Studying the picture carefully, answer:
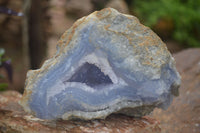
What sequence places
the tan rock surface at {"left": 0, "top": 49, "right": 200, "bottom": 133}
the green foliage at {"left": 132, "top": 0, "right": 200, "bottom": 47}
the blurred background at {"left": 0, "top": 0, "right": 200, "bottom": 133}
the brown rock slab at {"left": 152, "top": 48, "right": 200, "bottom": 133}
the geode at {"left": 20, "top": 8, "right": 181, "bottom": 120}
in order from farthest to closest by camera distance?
the green foliage at {"left": 132, "top": 0, "right": 200, "bottom": 47} → the blurred background at {"left": 0, "top": 0, "right": 200, "bottom": 133} → the brown rock slab at {"left": 152, "top": 48, "right": 200, "bottom": 133} → the tan rock surface at {"left": 0, "top": 49, "right": 200, "bottom": 133} → the geode at {"left": 20, "top": 8, "right": 181, "bottom": 120}

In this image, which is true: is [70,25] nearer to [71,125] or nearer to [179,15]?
[179,15]

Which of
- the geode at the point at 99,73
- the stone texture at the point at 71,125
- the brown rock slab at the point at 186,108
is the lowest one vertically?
the brown rock slab at the point at 186,108

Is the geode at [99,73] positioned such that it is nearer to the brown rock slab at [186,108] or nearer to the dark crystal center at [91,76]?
the dark crystal center at [91,76]

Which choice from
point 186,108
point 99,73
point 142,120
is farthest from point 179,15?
point 99,73

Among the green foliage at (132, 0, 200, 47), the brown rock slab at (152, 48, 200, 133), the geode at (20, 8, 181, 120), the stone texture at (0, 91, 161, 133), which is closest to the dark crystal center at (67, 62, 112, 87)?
the geode at (20, 8, 181, 120)

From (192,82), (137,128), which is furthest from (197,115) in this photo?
(137,128)

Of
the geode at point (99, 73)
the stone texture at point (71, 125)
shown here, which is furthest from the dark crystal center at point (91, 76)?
the stone texture at point (71, 125)

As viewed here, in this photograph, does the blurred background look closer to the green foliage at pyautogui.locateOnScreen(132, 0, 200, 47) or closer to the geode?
the green foliage at pyautogui.locateOnScreen(132, 0, 200, 47)
